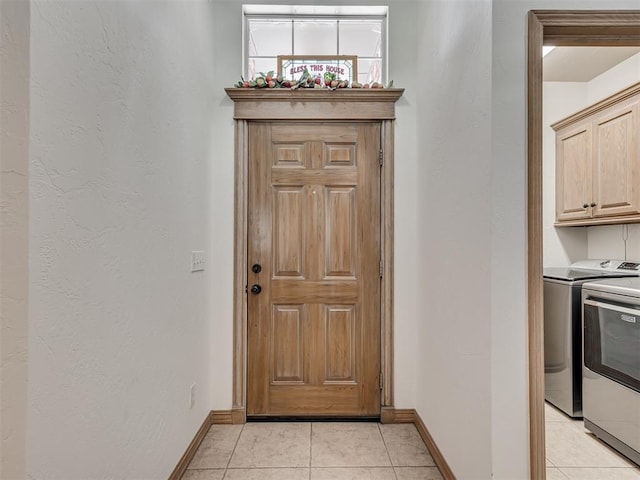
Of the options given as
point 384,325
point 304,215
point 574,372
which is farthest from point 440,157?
point 574,372

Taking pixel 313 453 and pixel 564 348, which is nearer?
pixel 313 453

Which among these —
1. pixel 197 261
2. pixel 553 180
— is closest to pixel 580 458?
pixel 553 180

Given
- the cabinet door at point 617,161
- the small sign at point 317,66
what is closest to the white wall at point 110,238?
the small sign at point 317,66

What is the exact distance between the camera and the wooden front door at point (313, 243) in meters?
2.45

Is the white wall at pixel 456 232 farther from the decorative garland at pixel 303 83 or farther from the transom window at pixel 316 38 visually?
the decorative garland at pixel 303 83

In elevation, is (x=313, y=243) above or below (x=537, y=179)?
below

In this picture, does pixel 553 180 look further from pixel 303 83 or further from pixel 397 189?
pixel 303 83

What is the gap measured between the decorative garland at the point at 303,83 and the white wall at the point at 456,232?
19.4 inches

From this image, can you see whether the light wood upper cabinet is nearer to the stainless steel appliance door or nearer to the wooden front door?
the stainless steel appliance door

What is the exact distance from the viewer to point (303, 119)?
2.42m

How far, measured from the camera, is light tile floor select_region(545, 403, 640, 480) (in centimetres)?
185

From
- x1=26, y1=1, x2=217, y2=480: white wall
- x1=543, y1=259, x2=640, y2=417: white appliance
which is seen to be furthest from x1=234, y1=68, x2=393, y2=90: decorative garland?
x1=543, y1=259, x2=640, y2=417: white appliance

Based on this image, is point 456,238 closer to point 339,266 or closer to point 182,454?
point 339,266

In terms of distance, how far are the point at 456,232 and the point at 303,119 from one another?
52.1 inches
